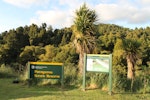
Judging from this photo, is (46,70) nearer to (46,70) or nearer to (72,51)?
(46,70)

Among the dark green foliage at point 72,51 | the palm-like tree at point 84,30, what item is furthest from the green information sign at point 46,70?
the palm-like tree at point 84,30

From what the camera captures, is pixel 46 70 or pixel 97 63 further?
pixel 46 70

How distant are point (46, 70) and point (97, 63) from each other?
2.77 m

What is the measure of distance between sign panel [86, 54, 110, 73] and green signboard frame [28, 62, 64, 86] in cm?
157

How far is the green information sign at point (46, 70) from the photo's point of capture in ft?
50.0

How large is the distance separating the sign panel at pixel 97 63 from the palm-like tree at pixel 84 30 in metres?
3.09

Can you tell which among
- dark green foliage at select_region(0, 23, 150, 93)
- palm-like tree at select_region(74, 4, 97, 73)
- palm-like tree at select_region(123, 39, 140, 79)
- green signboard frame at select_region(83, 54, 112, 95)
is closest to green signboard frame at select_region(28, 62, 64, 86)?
dark green foliage at select_region(0, 23, 150, 93)

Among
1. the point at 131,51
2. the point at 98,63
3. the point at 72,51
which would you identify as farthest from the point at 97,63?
the point at 72,51

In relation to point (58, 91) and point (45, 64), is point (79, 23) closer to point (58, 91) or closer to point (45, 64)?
point (45, 64)

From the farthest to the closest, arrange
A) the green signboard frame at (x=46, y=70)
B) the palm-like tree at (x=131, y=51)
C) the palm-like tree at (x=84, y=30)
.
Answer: the palm-like tree at (x=131, y=51) < the palm-like tree at (x=84, y=30) < the green signboard frame at (x=46, y=70)

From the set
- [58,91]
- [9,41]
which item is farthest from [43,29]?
[58,91]

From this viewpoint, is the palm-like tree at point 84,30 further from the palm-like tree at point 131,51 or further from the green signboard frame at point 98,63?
the green signboard frame at point 98,63

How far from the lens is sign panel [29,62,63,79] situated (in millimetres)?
15242

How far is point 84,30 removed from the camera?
17984 mm
